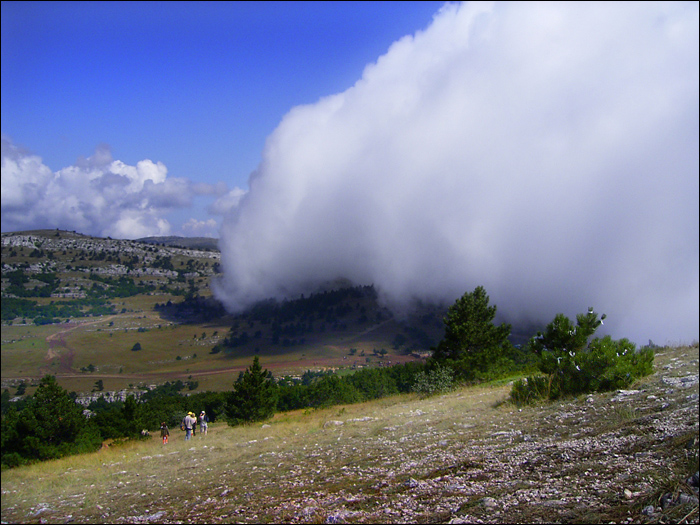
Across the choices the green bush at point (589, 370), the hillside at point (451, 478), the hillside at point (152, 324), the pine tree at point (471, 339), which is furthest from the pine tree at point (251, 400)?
the green bush at point (589, 370)

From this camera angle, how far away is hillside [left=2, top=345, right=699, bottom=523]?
189 inches

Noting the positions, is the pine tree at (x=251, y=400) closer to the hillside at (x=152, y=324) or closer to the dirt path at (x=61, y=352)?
the hillside at (x=152, y=324)

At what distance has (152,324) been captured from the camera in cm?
6975

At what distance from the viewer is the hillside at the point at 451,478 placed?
189 inches

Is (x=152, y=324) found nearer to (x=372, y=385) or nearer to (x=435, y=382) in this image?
(x=372, y=385)

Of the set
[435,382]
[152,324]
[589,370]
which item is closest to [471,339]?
[435,382]

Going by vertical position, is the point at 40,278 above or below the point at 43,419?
above

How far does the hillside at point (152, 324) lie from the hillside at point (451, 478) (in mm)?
40167

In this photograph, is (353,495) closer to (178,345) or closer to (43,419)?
(43,419)

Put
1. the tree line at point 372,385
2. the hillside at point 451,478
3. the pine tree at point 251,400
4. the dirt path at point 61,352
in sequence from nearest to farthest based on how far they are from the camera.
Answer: the hillside at point 451,478
the tree line at point 372,385
the pine tree at point 251,400
the dirt path at point 61,352

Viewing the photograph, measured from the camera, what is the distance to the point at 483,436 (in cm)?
962

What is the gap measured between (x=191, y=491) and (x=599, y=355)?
42.7ft

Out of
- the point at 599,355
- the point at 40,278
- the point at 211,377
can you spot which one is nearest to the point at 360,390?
the point at 211,377

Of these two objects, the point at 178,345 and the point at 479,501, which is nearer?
the point at 479,501
